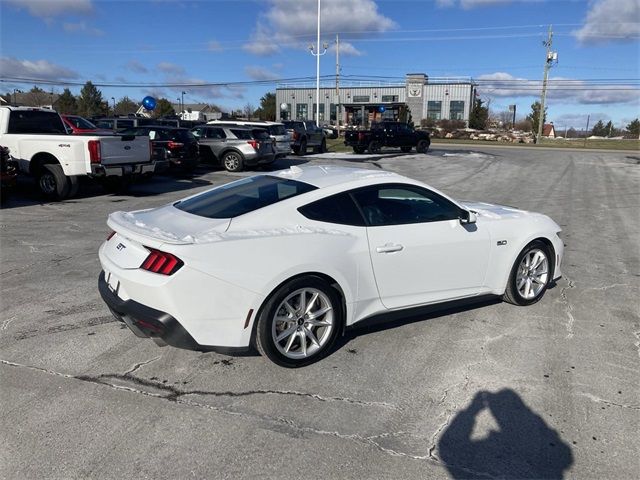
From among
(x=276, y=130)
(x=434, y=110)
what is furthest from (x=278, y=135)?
(x=434, y=110)

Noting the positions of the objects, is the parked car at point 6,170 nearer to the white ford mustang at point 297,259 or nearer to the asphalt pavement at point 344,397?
the asphalt pavement at point 344,397

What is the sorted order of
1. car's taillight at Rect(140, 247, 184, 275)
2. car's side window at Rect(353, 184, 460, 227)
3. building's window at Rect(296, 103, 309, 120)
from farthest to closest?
building's window at Rect(296, 103, 309, 120)
car's side window at Rect(353, 184, 460, 227)
car's taillight at Rect(140, 247, 184, 275)

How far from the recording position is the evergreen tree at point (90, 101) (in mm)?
80312

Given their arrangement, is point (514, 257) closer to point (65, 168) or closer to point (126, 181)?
point (65, 168)

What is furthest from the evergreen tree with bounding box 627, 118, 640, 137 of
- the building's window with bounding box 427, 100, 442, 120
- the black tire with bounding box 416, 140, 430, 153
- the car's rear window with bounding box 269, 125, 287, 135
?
the car's rear window with bounding box 269, 125, 287, 135

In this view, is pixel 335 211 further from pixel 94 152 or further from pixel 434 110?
pixel 434 110

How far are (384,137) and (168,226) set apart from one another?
26.6 m

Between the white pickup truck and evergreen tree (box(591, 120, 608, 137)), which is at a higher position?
evergreen tree (box(591, 120, 608, 137))

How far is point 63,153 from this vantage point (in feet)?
36.7

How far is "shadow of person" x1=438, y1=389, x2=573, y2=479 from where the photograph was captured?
2801mm

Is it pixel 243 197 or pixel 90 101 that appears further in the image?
pixel 90 101

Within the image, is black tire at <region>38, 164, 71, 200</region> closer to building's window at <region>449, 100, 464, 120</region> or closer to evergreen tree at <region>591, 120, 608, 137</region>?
building's window at <region>449, 100, 464, 120</region>

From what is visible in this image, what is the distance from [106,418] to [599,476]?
2.84m

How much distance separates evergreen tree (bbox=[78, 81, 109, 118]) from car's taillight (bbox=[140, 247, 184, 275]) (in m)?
84.4
